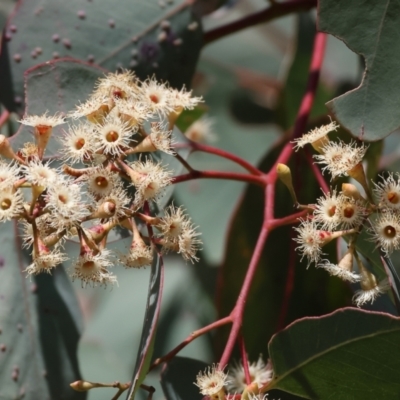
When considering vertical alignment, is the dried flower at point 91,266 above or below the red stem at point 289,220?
above

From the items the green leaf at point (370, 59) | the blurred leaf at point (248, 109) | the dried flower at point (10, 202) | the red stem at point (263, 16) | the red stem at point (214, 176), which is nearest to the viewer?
the dried flower at point (10, 202)

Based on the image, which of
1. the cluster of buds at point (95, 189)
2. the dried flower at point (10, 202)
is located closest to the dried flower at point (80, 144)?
the cluster of buds at point (95, 189)

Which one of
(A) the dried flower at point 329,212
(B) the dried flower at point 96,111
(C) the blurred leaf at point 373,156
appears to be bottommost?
(C) the blurred leaf at point 373,156

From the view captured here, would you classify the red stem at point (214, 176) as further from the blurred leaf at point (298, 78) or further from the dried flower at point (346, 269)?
the blurred leaf at point (298, 78)

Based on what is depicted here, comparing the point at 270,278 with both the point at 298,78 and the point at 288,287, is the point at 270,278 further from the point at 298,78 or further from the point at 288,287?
the point at 298,78

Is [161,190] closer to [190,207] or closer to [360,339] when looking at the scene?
[360,339]

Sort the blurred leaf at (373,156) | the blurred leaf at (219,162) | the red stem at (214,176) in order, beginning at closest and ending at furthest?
the red stem at (214,176) < the blurred leaf at (373,156) < the blurred leaf at (219,162)

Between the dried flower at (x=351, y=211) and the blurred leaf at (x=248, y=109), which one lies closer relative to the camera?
the dried flower at (x=351, y=211)

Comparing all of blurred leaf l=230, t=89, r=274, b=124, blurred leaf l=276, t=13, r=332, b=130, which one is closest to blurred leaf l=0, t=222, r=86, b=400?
blurred leaf l=276, t=13, r=332, b=130
